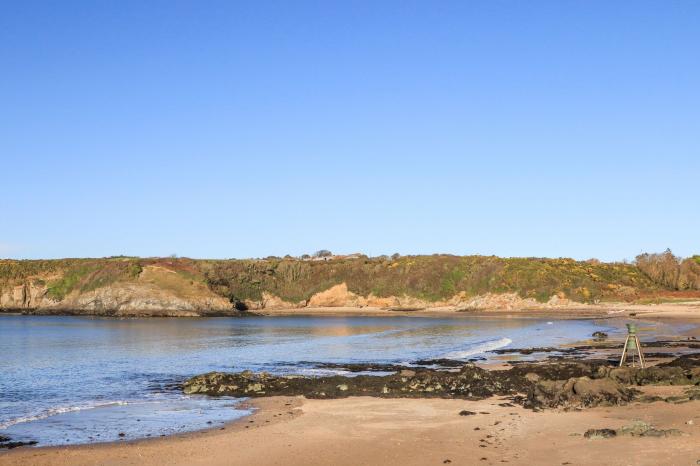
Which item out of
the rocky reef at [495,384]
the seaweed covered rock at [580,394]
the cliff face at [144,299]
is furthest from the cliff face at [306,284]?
the seaweed covered rock at [580,394]

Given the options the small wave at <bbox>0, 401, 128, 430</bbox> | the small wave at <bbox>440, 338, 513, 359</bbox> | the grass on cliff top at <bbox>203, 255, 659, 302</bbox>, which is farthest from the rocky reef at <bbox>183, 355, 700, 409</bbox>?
the grass on cliff top at <bbox>203, 255, 659, 302</bbox>

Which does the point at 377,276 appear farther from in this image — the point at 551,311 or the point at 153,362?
the point at 153,362

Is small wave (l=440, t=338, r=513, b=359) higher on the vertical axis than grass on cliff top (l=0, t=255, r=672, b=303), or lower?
lower

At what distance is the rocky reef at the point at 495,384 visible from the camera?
21156 mm

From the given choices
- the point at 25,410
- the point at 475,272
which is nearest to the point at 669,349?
the point at 25,410

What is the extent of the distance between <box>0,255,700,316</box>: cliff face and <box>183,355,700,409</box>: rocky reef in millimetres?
75909

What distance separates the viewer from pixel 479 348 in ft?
146

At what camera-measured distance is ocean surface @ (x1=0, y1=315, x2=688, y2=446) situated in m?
20.6

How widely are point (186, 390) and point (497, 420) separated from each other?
13.4 m

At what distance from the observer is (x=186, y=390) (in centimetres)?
2686

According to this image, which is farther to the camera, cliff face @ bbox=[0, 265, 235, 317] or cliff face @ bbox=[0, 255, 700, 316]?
cliff face @ bbox=[0, 265, 235, 317]

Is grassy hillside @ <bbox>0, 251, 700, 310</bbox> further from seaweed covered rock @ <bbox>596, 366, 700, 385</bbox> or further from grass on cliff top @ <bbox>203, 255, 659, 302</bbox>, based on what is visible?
seaweed covered rock @ <bbox>596, 366, 700, 385</bbox>

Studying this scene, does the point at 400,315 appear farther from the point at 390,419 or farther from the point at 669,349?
the point at 390,419

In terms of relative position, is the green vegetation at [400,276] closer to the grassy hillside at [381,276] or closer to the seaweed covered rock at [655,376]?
the grassy hillside at [381,276]
